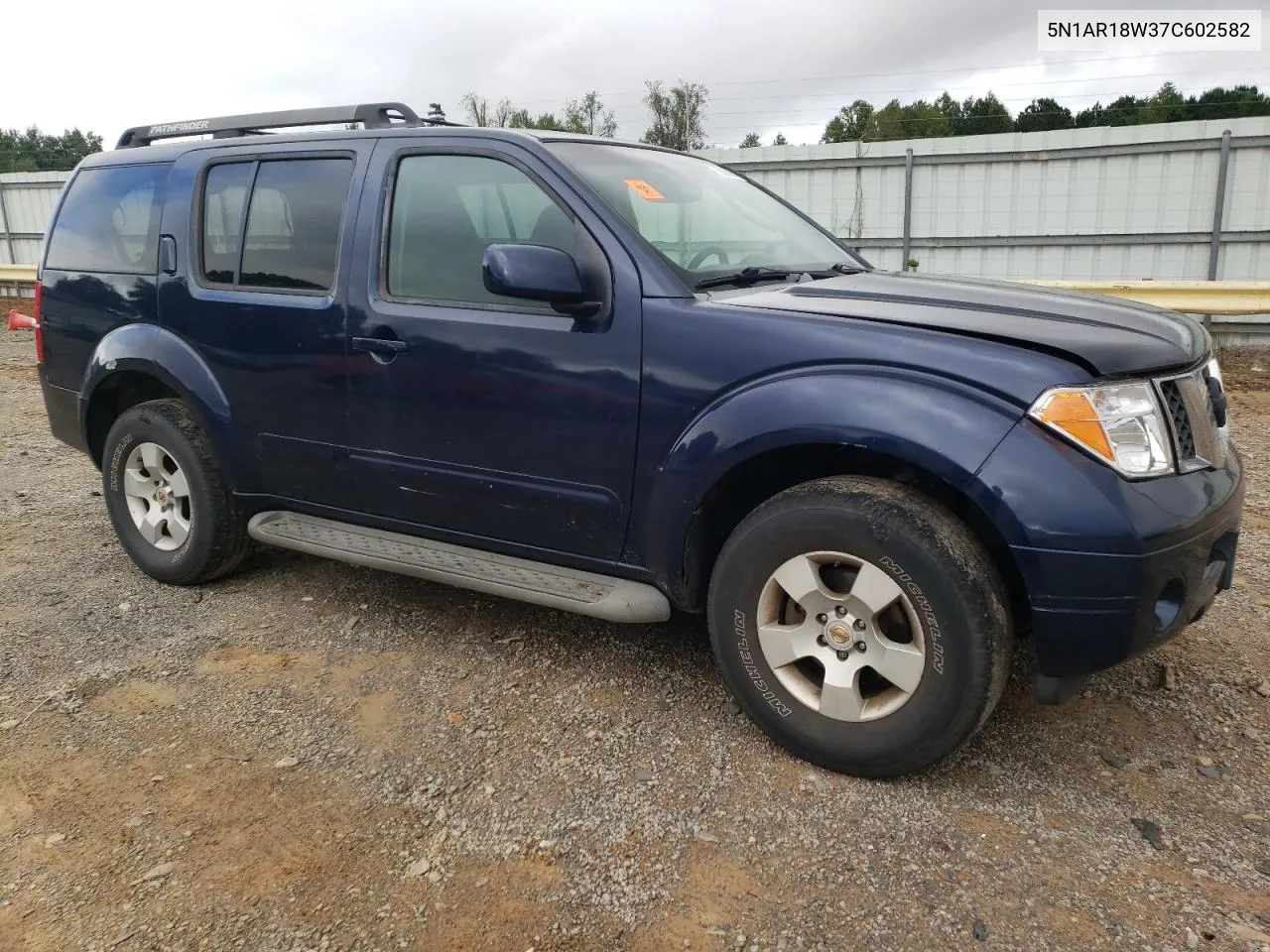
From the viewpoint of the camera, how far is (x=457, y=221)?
337 cm

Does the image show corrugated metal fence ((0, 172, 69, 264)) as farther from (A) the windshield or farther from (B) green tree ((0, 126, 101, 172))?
(A) the windshield

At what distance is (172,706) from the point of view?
3.19 m

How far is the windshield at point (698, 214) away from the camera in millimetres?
3162

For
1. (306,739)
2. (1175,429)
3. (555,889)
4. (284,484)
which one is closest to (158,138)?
(284,484)

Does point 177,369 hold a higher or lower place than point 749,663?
higher

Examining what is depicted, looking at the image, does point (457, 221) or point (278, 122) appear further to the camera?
point (278, 122)

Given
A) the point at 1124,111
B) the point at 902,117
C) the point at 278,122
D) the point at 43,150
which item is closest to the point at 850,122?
the point at 902,117

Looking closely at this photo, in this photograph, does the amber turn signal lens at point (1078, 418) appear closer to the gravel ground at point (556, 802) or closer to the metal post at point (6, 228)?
Result: the gravel ground at point (556, 802)

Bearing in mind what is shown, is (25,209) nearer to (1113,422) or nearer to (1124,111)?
(1113,422)

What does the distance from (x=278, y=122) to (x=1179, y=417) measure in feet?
12.2

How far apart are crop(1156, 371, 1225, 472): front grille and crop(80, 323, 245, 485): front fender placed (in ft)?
11.1

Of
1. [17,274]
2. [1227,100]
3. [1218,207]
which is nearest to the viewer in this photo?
[1218,207]

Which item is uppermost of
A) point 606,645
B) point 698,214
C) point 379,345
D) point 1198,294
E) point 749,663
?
point 698,214

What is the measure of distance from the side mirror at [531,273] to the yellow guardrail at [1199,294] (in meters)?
6.63
